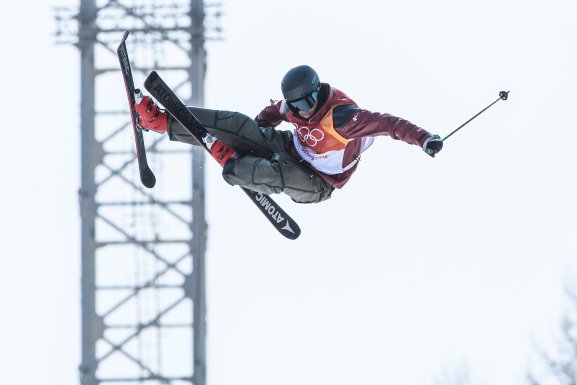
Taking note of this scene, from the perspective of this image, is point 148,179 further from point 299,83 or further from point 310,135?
point 299,83

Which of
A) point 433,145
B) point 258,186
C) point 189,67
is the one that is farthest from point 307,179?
point 189,67

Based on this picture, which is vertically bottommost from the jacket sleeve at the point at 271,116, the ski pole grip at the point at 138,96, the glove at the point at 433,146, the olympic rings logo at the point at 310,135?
the glove at the point at 433,146

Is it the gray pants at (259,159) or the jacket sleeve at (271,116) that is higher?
the jacket sleeve at (271,116)

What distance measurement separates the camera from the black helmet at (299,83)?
17938 millimetres

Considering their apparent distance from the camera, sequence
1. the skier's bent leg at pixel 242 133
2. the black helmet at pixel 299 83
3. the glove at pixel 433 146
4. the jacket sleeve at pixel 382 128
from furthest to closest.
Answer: the skier's bent leg at pixel 242 133
the black helmet at pixel 299 83
the jacket sleeve at pixel 382 128
the glove at pixel 433 146

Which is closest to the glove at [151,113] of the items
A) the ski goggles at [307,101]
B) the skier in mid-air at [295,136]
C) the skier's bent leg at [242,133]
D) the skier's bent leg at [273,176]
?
the skier in mid-air at [295,136]

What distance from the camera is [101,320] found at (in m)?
22.8

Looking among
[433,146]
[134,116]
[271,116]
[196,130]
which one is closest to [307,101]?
[271,116]

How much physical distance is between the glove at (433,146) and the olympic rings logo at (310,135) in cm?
121

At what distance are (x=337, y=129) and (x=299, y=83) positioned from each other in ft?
1.45

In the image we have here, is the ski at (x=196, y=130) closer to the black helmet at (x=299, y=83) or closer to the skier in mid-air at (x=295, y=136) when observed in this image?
the skier in mid-air at (x=295, y=136)

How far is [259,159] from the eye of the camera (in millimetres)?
18391

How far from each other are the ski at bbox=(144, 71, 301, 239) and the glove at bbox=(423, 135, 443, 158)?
2059 millimetres

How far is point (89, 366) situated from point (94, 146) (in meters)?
2.00
